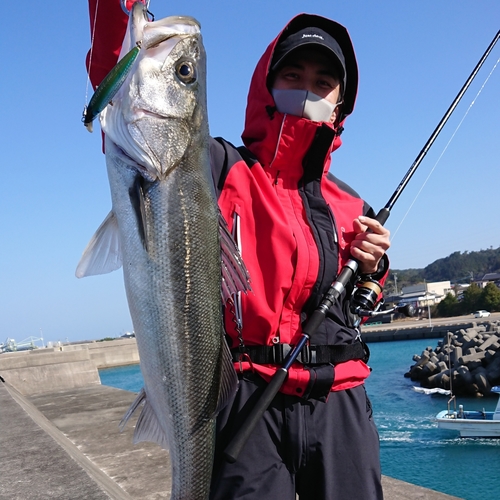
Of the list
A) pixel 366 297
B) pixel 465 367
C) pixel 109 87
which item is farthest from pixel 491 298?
pixel 109 87

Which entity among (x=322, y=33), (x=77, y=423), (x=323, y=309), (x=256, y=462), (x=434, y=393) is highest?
(x=322, y=33)

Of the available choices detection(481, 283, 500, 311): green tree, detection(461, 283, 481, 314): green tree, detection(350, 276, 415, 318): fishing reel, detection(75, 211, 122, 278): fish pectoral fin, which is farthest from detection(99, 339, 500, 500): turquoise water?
detection(461, 283, 481, 314): green tree

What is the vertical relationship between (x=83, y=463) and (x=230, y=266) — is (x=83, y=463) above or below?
below

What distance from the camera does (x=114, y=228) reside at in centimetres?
207

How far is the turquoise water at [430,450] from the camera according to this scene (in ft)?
52.6

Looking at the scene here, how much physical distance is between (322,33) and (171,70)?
980 millimetres

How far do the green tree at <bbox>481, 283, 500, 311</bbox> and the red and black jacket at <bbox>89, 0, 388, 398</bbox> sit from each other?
7815 centimetres

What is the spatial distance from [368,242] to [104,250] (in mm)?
1271

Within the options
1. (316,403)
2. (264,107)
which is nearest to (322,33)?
(264,107)

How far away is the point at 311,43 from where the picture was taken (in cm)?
257

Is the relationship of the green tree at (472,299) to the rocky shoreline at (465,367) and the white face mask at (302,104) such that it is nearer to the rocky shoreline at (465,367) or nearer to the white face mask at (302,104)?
the rocky shoreline at (465,367)

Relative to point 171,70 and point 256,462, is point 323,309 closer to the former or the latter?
point 256,462

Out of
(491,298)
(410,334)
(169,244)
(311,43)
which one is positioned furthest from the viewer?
(491,298)

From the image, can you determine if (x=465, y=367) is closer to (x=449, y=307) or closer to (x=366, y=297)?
(x=366, y=297)
